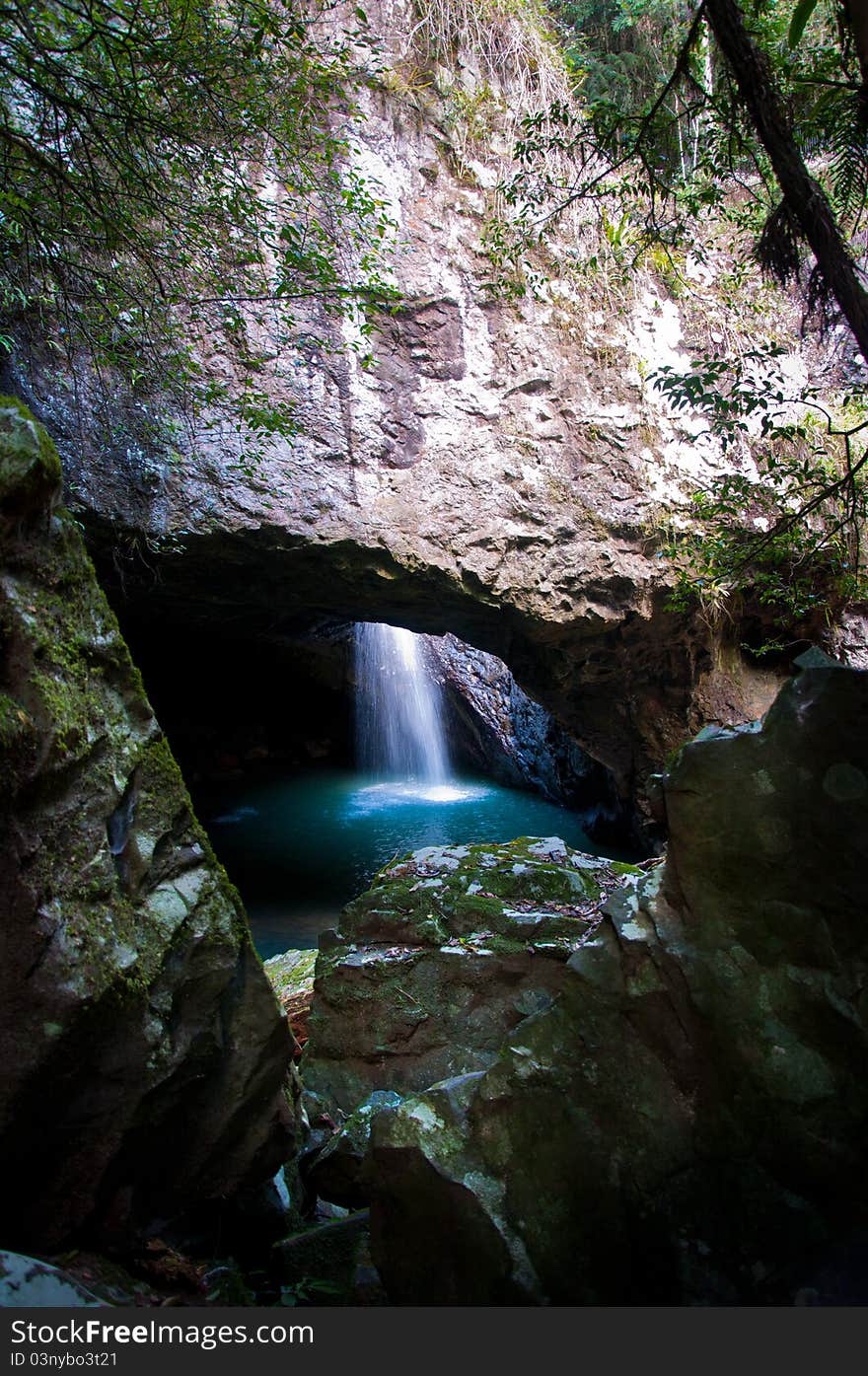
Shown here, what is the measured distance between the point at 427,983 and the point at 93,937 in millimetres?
2522

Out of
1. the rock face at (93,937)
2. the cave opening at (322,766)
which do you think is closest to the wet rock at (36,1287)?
the rock face at (93,937)

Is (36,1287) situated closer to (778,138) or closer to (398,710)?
(778,138)

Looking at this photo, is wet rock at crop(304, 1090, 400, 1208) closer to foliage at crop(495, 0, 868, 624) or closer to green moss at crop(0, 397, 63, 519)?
green moss at crop(0, 397, 63, 519)

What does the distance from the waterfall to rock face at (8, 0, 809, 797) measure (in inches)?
365

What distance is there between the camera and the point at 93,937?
220 centimetres

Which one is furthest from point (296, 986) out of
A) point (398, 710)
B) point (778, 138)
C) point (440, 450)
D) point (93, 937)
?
point (398, 710)

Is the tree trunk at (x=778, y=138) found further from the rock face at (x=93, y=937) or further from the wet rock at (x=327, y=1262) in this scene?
the wet rock at (x=327, y=1262)

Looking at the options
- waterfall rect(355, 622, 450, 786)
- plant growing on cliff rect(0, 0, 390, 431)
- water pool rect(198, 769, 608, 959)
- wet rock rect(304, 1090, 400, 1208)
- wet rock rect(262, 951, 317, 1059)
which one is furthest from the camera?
waterfall rect(355, 622, 450, 786)

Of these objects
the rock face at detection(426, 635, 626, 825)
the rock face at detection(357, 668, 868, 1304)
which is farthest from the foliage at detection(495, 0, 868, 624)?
the rock face at detection(426, 635, 626, 825)

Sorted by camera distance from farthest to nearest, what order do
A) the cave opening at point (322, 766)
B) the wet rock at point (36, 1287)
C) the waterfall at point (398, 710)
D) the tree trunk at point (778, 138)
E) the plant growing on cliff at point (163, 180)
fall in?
the waterfall at point (398, 710) → the cave opening at point (322, 766) → the plant growing on cliff at point (163, 180) → the tree trunk at point (778, 138) → the wet rock at point (36, 1287)

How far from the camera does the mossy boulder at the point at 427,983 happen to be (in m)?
4.14

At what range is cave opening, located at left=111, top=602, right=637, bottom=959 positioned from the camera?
11070mm

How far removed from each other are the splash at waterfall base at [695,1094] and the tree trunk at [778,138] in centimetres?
132

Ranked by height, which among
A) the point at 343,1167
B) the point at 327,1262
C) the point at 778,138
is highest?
the point at 778,138
